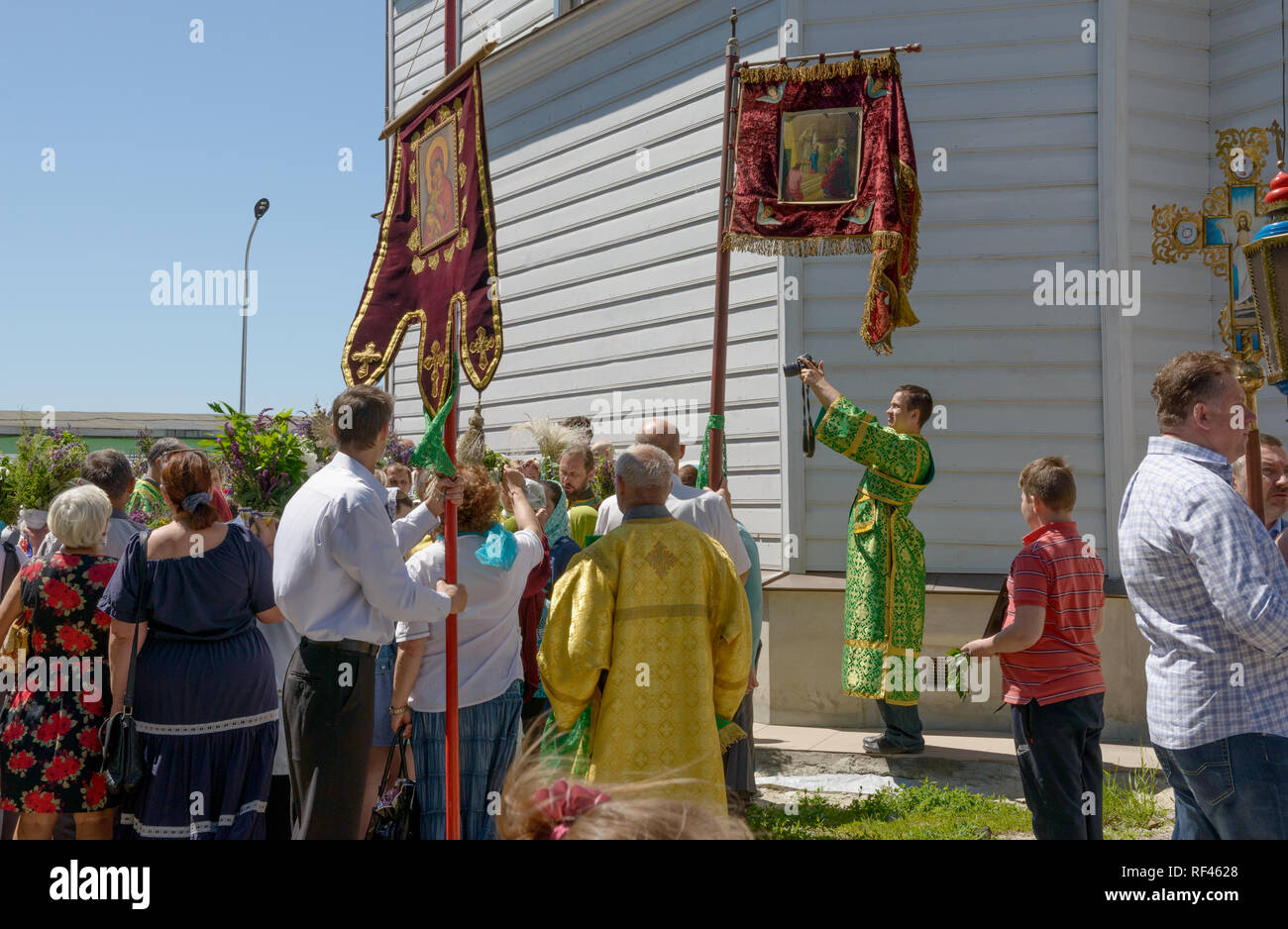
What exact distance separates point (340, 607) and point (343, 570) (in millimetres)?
135

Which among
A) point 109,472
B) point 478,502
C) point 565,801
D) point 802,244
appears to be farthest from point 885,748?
point 565,801

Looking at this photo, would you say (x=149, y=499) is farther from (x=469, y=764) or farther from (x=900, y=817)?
(x=900, y=817)

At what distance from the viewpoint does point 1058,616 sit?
4.33 metres

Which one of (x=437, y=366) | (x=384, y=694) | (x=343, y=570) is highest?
(x=437, y=366)

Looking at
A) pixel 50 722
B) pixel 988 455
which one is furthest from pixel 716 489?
pixel 50 722

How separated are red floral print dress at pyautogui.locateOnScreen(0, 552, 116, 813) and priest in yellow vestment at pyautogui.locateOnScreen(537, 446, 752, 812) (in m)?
2.14

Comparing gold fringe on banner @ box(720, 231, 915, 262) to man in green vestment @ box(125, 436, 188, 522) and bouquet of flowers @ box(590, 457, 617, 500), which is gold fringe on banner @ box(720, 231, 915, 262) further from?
man in green vestment @ box(125, 436, 188, 522)

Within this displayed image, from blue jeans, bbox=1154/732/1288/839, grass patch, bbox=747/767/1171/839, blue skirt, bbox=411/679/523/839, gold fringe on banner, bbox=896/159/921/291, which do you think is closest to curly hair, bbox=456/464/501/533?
blue skirt, bbox=411/679/523/839

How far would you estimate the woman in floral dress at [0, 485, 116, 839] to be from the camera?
4.71 meters

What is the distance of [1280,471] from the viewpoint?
15.7 ft

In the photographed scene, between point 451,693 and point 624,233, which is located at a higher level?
point 624,233

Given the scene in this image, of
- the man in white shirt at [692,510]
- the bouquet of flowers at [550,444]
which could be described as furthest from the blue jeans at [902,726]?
the bouquet of flowers at [550,444]

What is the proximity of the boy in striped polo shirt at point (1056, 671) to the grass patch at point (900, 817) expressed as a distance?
1269 mm

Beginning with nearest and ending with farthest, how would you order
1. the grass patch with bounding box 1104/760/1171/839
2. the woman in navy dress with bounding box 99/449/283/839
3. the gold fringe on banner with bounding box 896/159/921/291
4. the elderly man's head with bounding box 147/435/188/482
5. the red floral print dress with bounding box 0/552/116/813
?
the woman in navy dress with bounding box 99/449/283/839
the red floral print dress with bounding box 0/552/116/813
the grass patch with bounding box 1104/760/1171/839
the elderly man's head with bounding box 147/435/188/482
the gold fringe on banner with bounding box 896/159/921/291
